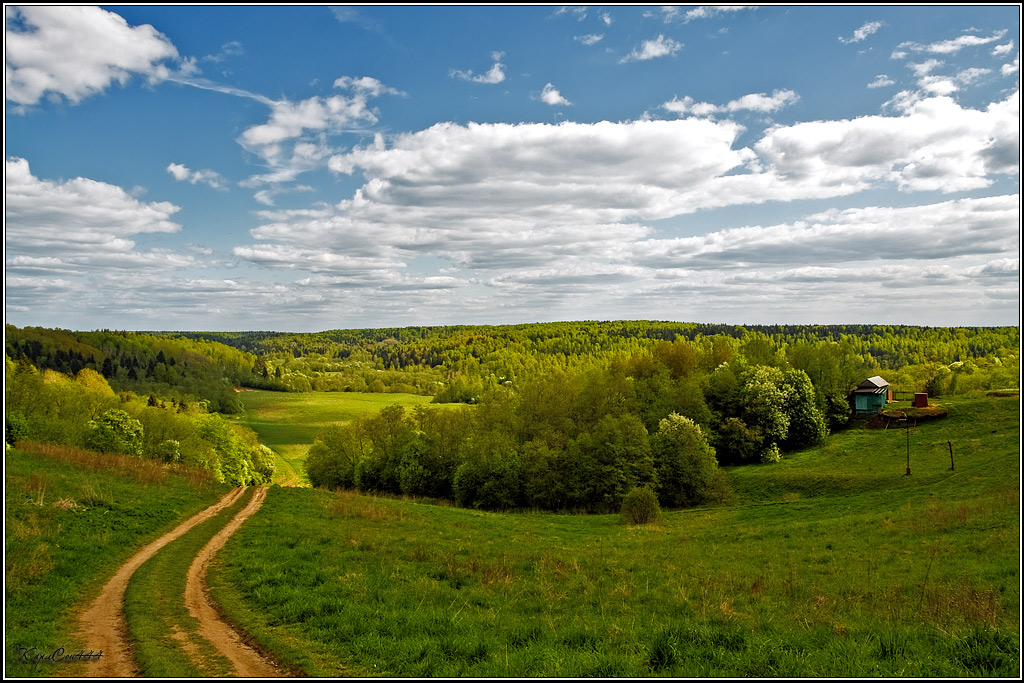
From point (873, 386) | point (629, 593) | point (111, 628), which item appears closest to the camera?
point (111, 628)

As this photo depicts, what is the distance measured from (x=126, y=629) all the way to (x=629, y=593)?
11115 millimetres

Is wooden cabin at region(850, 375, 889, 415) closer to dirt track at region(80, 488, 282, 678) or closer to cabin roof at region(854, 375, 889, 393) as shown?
cabin roof at region(854, 375, 889, 393)

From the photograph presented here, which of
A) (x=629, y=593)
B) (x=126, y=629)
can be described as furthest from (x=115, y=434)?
(x=629, y=593)

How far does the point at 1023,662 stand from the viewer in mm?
7355

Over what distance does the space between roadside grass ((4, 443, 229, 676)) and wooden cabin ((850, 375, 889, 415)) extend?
78.1m

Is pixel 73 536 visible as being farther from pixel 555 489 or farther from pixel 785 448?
pixel 785 448

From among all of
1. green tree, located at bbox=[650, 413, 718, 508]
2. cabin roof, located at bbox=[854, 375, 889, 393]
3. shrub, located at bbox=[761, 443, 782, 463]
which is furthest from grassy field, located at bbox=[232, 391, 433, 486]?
cabin roof, located at bbox=[854, 375, 889, 393]

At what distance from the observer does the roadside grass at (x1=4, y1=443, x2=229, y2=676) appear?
11039 mm

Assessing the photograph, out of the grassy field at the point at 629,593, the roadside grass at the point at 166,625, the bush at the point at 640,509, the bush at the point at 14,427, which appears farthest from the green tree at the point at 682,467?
the bush at the point at 14,427

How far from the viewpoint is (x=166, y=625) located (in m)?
11.3

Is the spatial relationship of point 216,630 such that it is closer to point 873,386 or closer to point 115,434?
point 115,434

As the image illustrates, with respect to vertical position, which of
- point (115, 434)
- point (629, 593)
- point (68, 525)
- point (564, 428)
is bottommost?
point (564, 428)

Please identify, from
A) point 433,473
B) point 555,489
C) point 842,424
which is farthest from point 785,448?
point 433,473

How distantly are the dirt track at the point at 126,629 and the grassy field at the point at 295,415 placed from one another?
83492 mm
